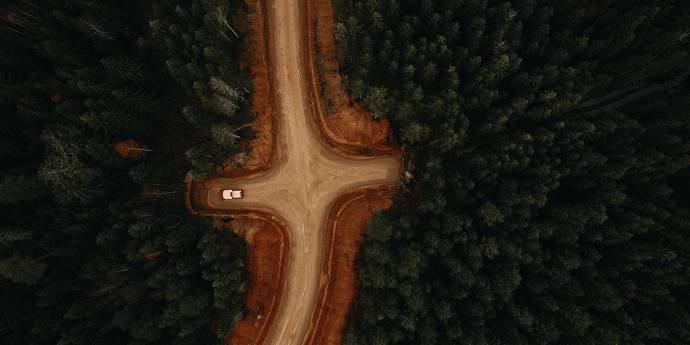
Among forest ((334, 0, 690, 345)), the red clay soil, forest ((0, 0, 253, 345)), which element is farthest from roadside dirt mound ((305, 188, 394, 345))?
forest ((0, 0, 253, 345))

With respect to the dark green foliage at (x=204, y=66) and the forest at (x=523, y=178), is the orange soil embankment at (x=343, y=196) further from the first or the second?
the dark green foliage at (x=204, y=66)

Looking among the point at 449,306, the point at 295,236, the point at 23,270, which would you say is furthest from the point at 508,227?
the point at 23,270

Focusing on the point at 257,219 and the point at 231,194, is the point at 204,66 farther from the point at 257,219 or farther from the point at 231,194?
the point at 257,219

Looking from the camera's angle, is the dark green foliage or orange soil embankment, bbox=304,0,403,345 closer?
the dark green foliage

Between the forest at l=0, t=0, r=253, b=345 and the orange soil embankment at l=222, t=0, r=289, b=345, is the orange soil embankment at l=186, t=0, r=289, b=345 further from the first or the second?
the forest at l=0, t=0, r=253, b=345

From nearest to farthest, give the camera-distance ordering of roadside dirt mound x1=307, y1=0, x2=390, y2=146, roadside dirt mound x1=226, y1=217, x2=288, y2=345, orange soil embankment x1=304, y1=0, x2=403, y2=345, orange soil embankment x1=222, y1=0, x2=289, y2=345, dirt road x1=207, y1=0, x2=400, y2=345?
roadside dirt mound x1=226, y1=217, x2=288, y2=345
orange soil embankment x1=222, y1=0, x2=289, y2=345
orange soil embankment x1=304, y1=0, x2=403, y2=345
roadside dirt mound x1=307, y1=0, x2=390, y2=146
dirt road x1=207, y1=0, x2=400, y2=345

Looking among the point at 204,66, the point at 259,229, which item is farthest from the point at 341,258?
the point at 204,66

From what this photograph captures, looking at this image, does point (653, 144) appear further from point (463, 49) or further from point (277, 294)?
point (277, 294)
